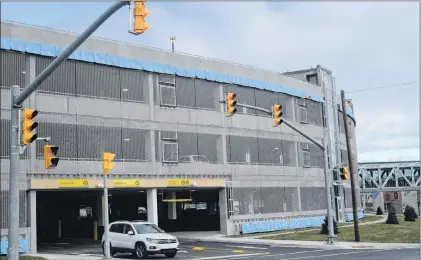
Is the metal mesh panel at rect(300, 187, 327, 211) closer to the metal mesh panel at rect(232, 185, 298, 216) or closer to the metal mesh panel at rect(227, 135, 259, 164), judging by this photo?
the metal mesh panel at rect(232, 185, 298, 216)

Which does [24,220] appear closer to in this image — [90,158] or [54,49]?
[90,158]

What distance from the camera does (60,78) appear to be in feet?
110

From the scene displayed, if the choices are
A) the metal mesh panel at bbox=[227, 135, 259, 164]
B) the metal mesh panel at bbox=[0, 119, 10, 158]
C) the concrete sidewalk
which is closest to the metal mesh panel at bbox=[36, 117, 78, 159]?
the metal mesh panel at bbox=[0, 119, 10, 158]

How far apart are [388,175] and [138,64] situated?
320ft

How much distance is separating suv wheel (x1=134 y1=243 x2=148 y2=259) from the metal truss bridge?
100 m

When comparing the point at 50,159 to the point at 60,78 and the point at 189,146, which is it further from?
the point at 189,146

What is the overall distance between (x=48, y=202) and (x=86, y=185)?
16.8 metres

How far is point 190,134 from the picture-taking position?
4062 centimetres

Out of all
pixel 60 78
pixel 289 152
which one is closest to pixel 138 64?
pixel 60 78

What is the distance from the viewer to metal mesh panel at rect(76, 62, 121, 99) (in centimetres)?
3450

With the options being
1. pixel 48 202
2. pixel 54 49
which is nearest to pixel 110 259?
pixel 54 49

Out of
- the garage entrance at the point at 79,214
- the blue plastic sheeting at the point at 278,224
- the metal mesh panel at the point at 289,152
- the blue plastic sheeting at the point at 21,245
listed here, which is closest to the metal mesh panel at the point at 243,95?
the metal mesh panel at the point at 289,152

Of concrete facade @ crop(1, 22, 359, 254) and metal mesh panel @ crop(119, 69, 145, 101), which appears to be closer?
concrete facade @ crop(1, 22, 359, 254)

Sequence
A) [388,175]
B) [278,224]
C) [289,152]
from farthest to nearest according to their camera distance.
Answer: [388,175] < [289,152] < [278,224]
